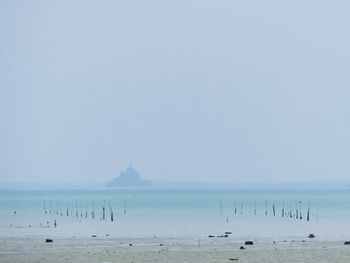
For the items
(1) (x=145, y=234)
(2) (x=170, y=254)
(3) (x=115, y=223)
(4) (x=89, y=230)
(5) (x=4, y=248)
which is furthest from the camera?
(3) (x=115, y=223)

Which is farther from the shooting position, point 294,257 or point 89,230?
point 89,230

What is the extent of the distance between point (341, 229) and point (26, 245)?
42991 millimetres

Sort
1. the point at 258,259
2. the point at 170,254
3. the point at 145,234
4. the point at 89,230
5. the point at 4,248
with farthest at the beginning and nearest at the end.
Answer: the point at 89,230 < the point at 145,234 < the point at 4,248 < the point at 170,254 < the point at 258,259

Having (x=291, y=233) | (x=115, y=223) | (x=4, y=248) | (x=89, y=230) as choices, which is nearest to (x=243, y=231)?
(x=291, y=233)

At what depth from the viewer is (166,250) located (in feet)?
227

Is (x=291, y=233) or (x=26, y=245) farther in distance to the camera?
(x=291, y=233)

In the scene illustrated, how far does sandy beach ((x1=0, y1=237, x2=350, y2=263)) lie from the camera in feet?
200

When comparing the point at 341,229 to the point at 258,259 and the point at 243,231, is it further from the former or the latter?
the point at 258,259

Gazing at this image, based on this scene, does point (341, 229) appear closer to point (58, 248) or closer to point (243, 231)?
point (243, 231)

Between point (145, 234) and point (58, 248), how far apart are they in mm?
24813

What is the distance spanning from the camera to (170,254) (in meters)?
65.2

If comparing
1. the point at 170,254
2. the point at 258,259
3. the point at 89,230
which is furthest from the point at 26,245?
the point at 89,230

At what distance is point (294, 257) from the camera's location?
61719 millimetres

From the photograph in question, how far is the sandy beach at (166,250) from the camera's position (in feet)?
200
